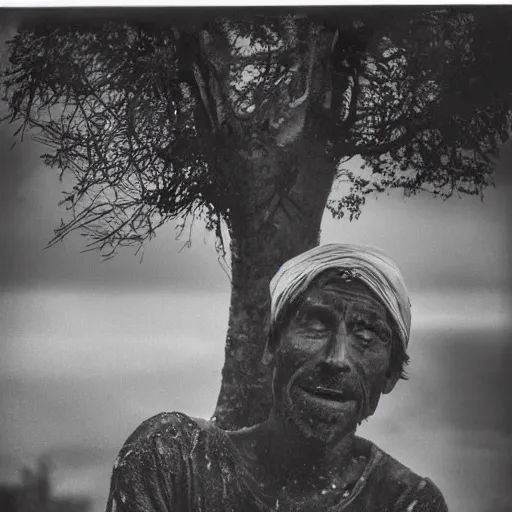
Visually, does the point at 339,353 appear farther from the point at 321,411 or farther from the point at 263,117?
the point at 263,117

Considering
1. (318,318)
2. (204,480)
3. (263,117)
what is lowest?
(204,480)

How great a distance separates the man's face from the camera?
74.0 inches

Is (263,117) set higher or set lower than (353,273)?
higher

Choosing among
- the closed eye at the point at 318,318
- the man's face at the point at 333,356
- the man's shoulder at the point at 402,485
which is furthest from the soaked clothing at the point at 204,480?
the closed eye at the point at 318,318

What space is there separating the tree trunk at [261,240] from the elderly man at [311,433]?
0.16 ft

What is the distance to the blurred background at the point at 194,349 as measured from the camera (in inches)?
78.1

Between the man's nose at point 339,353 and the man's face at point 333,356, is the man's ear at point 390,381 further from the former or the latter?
the man's nose at point 339,353

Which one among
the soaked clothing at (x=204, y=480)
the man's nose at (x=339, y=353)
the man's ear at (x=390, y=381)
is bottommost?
the soaked clothing at (x=204, y=480)

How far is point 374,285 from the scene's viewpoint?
192 cm

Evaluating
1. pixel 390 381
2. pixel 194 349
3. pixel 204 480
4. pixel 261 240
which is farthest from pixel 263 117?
pixel 204 480

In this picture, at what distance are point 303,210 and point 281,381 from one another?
0.45 metres

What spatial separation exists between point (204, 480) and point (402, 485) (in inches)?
19.4

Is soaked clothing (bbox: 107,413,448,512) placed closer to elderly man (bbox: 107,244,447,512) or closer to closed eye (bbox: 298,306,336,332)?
elderly man (bbox: 107,244,447,512)

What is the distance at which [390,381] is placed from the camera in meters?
1.96
